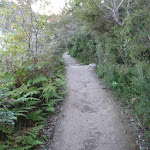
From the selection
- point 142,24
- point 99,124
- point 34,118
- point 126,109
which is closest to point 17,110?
point 34,118

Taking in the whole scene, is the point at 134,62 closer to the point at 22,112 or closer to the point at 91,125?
the point at 91,125

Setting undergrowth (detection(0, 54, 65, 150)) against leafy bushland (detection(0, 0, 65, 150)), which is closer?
undergrowth (detection(0, 54, 65, 150))

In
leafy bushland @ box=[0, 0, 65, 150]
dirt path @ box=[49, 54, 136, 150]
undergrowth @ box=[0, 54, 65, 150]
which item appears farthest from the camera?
leafy bushland @ box=[0, 0, 65, 150]

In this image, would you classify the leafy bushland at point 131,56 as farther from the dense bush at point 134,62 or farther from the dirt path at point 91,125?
the dirt path at point 91,125

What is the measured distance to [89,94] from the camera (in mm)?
6285

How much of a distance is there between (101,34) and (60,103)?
548 cm

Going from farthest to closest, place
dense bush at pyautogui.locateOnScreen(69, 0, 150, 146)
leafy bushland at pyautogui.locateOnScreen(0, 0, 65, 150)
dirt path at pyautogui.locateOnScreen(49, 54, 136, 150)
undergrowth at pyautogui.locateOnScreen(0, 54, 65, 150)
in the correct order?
leafy bushland at pyautogui.locateOnScreen(0, 0, 65, 150), dense bush at pyautogui.locateOnScreen(69, 0, 150, 146), dirt path at pyautogui.locateOnScreen(49, 54, 136, 150), undergrowth at pyautogui.locateOnScreen(0, 54, 65, 150)

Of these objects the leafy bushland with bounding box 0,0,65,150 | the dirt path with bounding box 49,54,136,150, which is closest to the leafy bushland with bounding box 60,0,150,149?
the dirt path with bounding box 49,54,136,150

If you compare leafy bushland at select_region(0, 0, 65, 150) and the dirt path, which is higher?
leafy bushland at select_region(0, 0, 65, 150)

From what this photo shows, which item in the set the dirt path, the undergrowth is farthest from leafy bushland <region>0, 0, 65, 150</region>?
the dirt path

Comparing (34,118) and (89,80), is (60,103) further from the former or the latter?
(89,80)

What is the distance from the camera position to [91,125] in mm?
4234

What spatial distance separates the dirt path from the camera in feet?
11.6

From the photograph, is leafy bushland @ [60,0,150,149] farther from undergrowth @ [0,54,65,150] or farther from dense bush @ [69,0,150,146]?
undergrowth @ [0,54,65,150]
